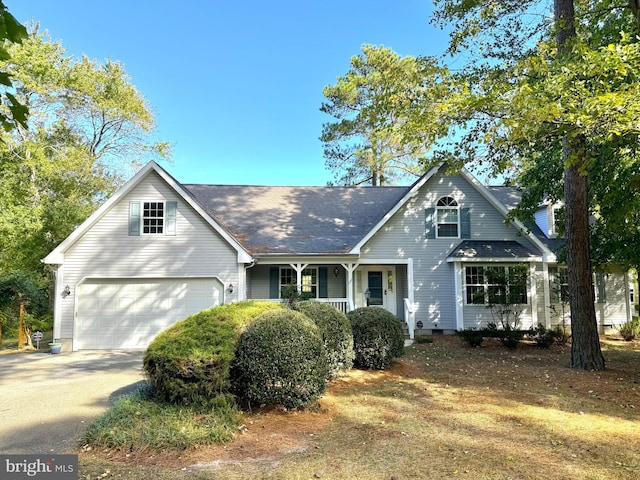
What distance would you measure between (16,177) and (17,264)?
417 centimetres

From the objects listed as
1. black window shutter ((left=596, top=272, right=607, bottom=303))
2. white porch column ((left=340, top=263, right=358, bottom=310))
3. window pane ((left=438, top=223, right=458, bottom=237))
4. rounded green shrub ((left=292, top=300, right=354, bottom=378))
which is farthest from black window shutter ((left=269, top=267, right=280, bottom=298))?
black window shutter ((left=596, top=272, right=607, bottom=303))

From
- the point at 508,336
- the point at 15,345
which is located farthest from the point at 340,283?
the point at 15,345

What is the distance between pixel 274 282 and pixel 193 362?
9.66m

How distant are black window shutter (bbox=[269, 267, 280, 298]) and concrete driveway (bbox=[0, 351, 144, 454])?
4973 mm

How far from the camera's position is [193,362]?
5.31 meters

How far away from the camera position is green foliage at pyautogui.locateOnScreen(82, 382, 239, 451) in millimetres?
4617

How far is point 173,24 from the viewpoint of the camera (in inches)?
560

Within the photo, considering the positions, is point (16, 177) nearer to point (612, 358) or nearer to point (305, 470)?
point (305, 470)

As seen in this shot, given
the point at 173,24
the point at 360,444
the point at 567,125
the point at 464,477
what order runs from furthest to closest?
1. the point at 173,24
2. the point at 567,125
3. the point at 360,444
4. the point at 464,477

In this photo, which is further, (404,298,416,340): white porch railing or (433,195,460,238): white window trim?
(433,195,460,238): white window trim

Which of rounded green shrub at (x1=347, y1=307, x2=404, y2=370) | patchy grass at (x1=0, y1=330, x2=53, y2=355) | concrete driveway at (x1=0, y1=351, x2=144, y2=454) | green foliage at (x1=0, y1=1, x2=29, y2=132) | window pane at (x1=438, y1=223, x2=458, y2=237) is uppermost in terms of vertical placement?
window pane at (x1=438, y1=223, x2=458, y2=237)

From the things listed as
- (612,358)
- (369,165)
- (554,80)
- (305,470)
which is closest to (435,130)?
(554,80)

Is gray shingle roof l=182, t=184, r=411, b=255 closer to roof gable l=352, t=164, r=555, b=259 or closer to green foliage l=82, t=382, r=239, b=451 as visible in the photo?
roof gable l=352, t=164, r=555, b=259

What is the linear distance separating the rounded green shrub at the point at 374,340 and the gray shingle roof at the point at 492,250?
6504mm
